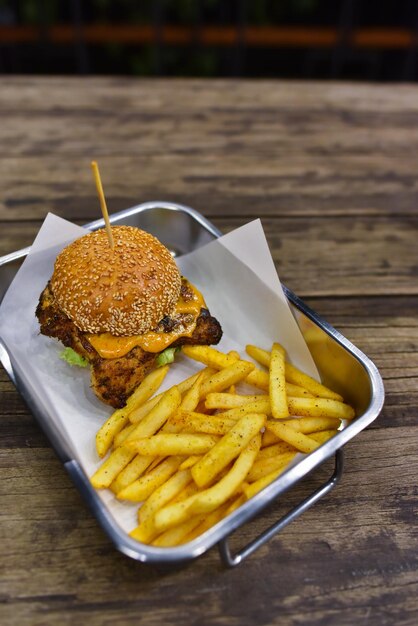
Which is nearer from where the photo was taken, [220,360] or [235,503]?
[235,503]

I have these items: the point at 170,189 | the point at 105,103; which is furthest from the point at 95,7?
the point at 170,189

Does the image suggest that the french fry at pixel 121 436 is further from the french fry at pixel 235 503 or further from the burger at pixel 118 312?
the french fry at pixel 235 503

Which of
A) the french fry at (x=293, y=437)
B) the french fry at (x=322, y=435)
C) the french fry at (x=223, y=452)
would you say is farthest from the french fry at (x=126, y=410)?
the french fry at (x=322, y=435)

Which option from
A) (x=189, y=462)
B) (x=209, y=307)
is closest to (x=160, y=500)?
(x=189, y=462)

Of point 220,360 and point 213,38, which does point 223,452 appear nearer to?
point 220,360

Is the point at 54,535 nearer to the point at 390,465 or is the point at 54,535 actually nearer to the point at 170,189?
the point at 390,465
